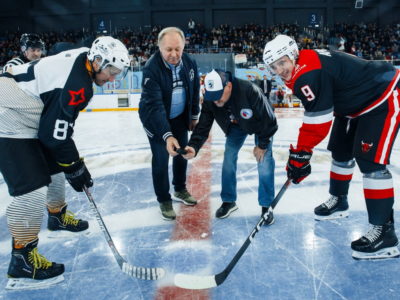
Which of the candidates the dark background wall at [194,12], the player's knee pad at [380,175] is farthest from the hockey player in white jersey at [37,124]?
the dark background wall at [194,12]

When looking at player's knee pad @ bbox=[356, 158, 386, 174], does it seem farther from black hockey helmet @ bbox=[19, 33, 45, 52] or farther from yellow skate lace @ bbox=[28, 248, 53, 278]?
black hockey helmet @ bbox=[19, 33, 45, 52]

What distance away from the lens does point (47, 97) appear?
1.77 metres

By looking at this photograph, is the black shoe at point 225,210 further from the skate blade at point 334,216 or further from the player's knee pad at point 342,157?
the player's knee pad at point 342,157

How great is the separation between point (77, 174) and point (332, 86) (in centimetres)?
150

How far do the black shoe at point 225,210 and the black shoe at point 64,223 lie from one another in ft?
3.08

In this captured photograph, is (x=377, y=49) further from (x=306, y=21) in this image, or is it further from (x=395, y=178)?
(x=395, y=178)

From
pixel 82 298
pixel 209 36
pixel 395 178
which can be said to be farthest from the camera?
pixel 209 36

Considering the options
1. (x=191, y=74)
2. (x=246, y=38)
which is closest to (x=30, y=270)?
(x=191, y=74)

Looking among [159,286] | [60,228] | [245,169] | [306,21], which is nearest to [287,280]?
[159,286]

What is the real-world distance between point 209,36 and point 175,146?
17666 millimetres

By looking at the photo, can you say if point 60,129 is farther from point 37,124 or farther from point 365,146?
point 365,146

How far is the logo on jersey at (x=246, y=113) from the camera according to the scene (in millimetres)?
2271

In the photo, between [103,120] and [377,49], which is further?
[377,49]

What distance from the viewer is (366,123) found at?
2.02 metres
